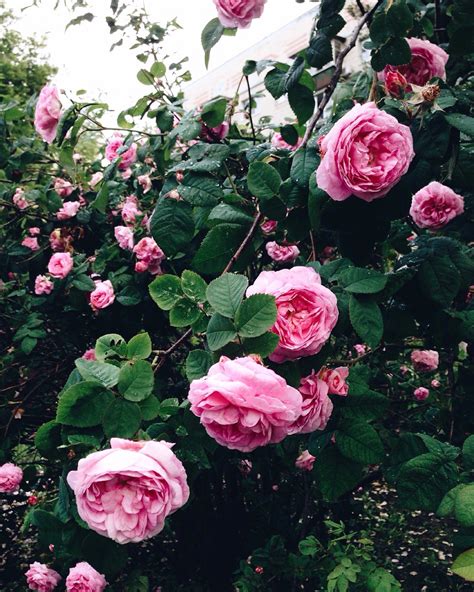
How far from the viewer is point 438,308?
104 centimetres

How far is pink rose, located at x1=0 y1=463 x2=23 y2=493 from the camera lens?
2.03 m

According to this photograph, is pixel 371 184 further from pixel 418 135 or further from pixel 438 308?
pixel 438 308

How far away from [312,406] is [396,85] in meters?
0.58

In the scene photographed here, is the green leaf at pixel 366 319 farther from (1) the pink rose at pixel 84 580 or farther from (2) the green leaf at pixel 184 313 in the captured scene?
(1) the pink rose at pixel 84 580

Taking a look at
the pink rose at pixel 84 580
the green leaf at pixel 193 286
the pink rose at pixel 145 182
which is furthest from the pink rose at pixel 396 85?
the pink rose at pixel 84 580

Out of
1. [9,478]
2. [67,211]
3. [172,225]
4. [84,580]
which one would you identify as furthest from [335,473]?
[67,211]

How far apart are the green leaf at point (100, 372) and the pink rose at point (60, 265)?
137cm

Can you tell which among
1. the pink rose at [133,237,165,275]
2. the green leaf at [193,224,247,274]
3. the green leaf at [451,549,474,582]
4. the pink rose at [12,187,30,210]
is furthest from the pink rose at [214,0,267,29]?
the pink rose at [12,187,30,210]

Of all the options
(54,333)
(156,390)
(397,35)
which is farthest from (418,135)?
(54,333)

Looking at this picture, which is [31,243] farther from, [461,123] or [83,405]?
[461,123]

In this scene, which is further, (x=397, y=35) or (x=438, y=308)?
(x=438, y=308)

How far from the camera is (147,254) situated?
1784mm

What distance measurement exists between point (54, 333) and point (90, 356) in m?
0.57

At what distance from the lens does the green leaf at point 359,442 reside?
2.54 ft
